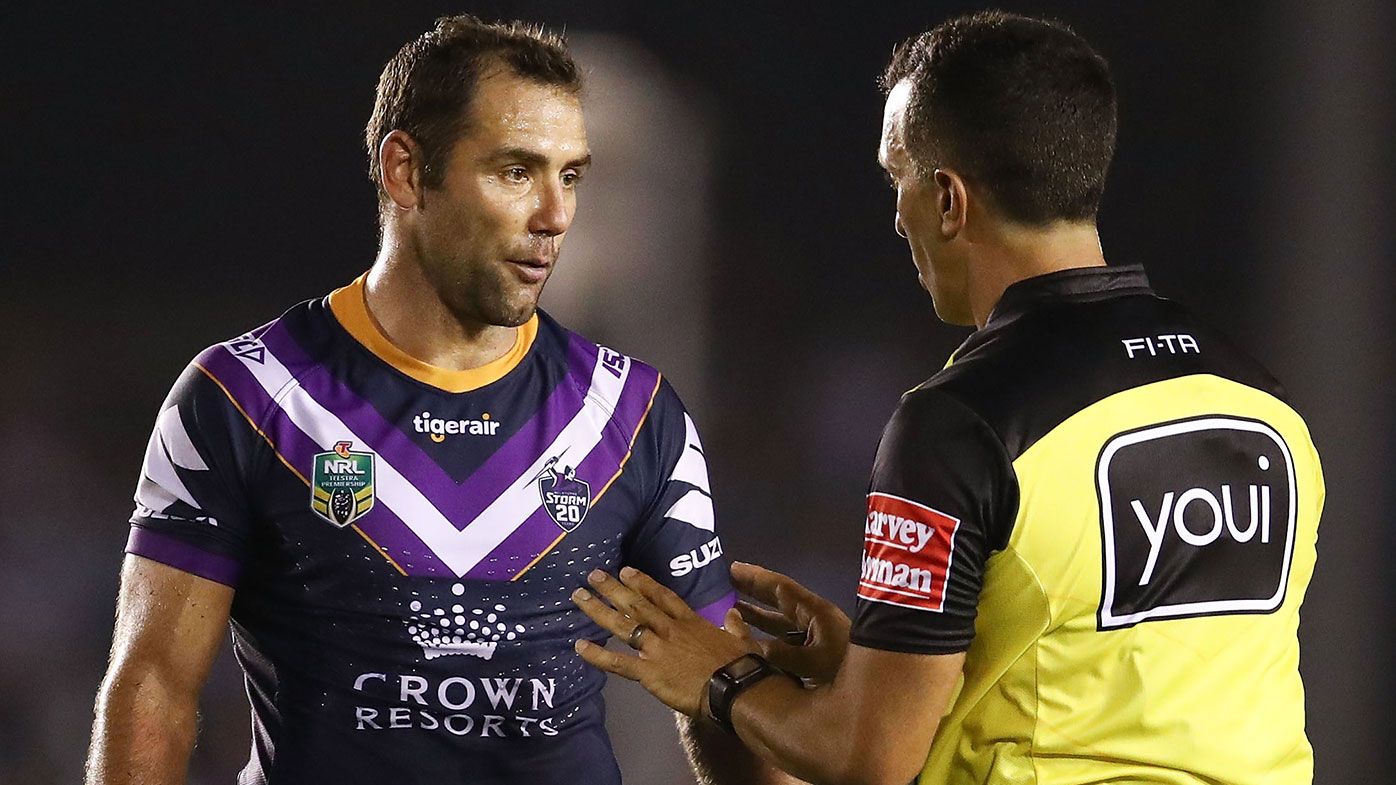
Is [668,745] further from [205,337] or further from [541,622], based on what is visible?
[541,622]

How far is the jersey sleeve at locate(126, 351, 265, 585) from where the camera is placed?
162cm

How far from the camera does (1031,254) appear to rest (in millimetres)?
1418

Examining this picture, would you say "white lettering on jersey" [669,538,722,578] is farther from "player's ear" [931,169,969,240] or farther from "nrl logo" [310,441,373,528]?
"player's ear" [931,169,969,240]

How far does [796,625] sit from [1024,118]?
0.62m

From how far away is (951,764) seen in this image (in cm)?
139

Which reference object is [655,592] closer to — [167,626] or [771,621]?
[771,621]

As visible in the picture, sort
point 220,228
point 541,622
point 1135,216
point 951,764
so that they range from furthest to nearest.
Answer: point 1135,216 < point 220,228 < point 541,622 < point 951,764

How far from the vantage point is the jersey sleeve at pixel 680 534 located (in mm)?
1838

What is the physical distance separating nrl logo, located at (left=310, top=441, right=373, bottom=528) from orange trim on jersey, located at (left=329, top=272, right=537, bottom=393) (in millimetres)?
122

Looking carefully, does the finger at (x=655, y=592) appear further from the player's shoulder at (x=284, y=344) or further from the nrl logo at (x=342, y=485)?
the player's shoulder at (x=284, y=344)

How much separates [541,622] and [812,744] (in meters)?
0.49

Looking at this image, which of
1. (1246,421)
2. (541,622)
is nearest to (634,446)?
(541,622)

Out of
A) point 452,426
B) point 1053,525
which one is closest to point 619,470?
point 452,426

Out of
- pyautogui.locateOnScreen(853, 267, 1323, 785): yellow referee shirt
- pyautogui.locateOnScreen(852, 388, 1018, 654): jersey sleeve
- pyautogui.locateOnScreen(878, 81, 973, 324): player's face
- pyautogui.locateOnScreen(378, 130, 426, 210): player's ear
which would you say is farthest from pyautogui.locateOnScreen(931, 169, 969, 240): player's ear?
pyautogui.locateOnScreen(378, 130, 426, 210): player's ear
